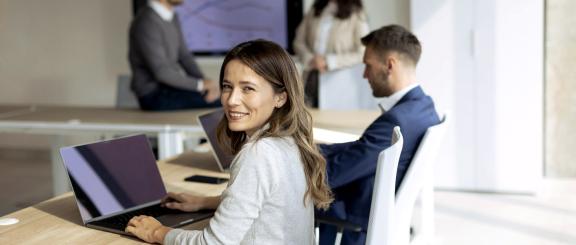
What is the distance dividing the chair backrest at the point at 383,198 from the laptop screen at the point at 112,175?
77cm

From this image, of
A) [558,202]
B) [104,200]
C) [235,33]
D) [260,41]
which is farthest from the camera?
[235,33]

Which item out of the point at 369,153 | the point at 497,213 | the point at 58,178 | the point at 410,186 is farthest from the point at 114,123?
the point at 410,186

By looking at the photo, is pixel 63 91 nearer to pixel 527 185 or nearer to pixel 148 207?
pixel 527 185

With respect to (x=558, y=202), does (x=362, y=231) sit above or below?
above

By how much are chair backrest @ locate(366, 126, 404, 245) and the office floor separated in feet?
8.18

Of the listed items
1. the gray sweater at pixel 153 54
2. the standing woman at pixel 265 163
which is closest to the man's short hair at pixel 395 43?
the standing woman at pixel 265 163

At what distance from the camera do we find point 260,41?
6.48ft

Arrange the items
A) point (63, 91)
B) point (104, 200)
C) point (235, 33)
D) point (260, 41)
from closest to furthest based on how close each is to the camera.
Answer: point (260, 41), point (104, 200), point (235, 33), point (63, 91)

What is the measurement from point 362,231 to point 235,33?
393cm

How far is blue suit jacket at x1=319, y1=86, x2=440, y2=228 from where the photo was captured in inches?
111

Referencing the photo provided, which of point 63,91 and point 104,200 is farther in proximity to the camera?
point 63,91

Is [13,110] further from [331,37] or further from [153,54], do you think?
[331,37]

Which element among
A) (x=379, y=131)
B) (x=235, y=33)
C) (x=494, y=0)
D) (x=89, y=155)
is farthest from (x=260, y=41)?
(x=235, y=33)

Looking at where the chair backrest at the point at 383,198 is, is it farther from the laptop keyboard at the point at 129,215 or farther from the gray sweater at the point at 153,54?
the gray sweater at the point at 153,54
